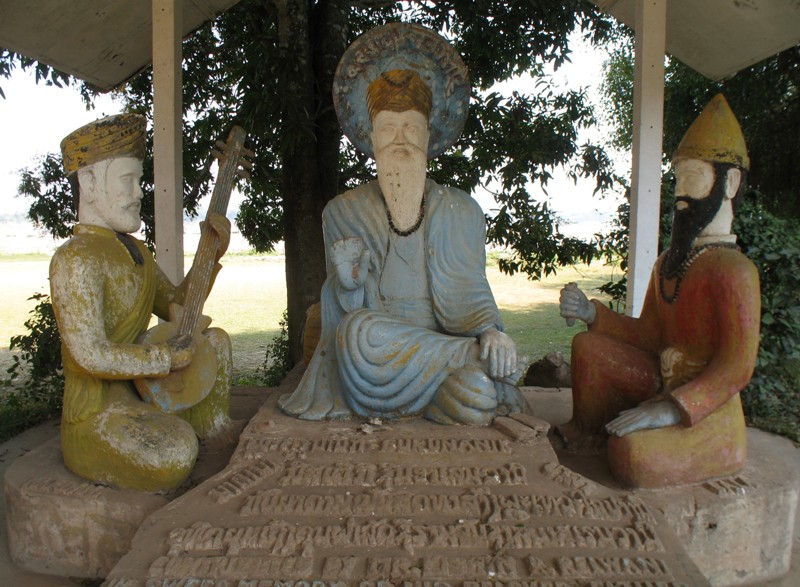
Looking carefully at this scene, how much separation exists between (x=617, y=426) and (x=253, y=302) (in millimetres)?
11334

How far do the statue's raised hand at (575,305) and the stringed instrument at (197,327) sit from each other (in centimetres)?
179

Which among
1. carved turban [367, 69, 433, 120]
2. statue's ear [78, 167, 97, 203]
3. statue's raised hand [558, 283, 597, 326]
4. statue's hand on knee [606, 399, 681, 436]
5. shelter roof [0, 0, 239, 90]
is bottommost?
statue's hand on knee [606, 399, 681, 436]

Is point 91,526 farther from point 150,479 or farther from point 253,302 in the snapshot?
point 253,302

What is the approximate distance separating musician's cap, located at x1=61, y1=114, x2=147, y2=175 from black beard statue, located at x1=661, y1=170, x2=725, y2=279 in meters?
2.51

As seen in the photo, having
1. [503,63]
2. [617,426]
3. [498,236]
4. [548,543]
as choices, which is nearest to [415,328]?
[617,426]

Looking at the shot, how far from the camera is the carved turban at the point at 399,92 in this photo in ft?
11.4

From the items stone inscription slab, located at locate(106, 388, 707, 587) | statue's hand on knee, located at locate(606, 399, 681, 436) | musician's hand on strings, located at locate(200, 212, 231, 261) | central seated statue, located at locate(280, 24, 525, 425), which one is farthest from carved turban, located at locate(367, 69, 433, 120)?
statue's hand on knee, located at locate(606, 399, 681, 436)

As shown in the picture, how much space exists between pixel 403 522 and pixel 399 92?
224 centimetres

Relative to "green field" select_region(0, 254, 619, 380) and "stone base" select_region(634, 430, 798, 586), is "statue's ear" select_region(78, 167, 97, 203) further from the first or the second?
"green field" select_region(0, 254, 619, 380)

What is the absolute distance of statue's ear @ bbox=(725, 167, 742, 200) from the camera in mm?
2814

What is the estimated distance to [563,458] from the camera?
319 centimetres

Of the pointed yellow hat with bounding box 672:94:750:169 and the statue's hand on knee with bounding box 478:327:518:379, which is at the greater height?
the pointed yellow hat with bounding box 672:94:750:169

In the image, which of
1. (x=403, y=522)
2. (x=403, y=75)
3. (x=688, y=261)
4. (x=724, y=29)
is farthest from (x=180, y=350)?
(x=724, y=29)

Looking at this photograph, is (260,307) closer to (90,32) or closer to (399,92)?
(90,32)
